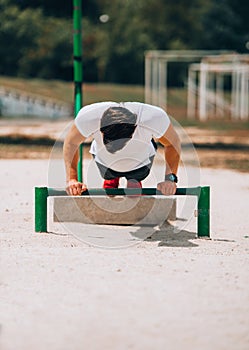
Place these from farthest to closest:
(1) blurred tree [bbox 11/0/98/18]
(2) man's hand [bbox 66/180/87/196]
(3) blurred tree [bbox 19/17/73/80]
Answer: (3) blurred tree [bbox 19/17/73/80]
(1) blurred tree [bbox 11/0/98/18]
(2) man's hand [bbox 66/180/87/196]

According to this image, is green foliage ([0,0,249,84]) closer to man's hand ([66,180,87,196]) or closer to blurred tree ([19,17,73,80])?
blurred tree ([19,17,73,80])

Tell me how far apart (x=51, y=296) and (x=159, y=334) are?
1.02m

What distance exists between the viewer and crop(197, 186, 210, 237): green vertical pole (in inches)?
296

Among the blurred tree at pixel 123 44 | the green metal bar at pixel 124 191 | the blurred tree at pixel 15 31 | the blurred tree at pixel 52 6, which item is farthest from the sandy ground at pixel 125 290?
the blurred tree at pixel 123 44

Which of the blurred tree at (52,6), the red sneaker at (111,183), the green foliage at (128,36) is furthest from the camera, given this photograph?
the green foliage at (128,36)

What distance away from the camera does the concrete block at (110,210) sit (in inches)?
325

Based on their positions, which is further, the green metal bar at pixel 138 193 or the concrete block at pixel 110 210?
the concrete block at pixel 110 210

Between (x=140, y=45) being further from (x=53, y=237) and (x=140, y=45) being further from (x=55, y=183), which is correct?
(x=53, y=237)

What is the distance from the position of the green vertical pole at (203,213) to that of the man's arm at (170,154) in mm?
321

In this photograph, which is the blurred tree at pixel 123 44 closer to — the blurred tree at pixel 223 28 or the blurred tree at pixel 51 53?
the blurred tree at pixel 51 53

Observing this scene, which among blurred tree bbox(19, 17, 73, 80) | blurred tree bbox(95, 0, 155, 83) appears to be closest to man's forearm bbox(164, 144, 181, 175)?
blurred tree bbox(19, 17, 73, 80)

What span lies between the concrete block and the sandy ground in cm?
23

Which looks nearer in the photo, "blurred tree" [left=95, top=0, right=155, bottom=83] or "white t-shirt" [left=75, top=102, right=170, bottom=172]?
"white t-shirt" [left=75, top=102, right=170, bottom=172]

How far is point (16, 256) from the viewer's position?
6.63 metres
